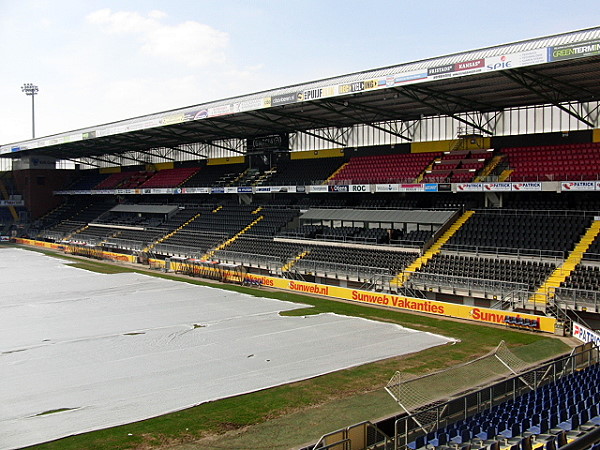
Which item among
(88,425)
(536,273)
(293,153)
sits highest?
(293,153)

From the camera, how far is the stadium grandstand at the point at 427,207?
1404cm

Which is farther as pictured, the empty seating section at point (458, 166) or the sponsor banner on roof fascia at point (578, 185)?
the empty seating section at point (458, 166)

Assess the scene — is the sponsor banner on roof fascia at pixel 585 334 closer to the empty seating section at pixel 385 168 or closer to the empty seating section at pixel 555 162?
the empty seating section at pixel 555 162

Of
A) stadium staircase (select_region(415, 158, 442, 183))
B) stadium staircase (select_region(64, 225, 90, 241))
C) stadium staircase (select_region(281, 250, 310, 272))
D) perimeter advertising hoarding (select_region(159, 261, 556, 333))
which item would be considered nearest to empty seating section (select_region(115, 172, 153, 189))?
stadium staircase (select_region(64, 225, 90, 241))

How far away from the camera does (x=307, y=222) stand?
144ft

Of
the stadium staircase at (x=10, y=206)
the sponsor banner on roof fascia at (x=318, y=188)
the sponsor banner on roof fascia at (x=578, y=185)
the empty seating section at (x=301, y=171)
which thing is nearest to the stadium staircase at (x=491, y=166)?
the sponsor banner on roof fascia at (x=578, y=185)

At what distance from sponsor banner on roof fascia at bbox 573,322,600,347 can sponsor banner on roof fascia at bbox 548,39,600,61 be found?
10585 mm

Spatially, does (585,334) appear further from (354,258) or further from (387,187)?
(387,187)

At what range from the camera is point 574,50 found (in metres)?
22.5

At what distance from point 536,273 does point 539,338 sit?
5.58 metres

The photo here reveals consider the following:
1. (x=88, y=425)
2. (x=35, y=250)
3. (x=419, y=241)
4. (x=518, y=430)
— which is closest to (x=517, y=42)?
(x=419, y=241)

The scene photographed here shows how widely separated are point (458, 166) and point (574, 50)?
50.3 feet

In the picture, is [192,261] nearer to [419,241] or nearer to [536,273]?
[419,241]

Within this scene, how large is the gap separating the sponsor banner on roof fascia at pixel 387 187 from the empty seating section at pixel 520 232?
5220mm
